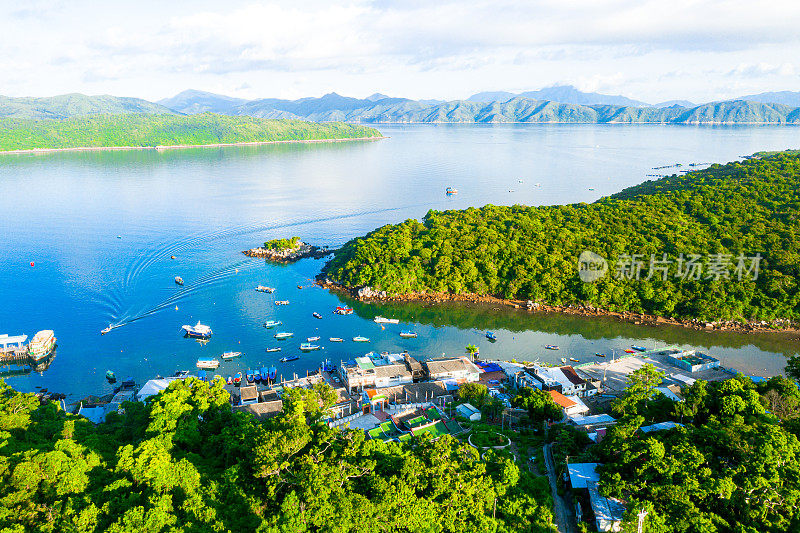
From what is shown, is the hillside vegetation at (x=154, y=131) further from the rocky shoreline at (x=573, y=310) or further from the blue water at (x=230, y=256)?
the rocky shoreline at (x=573, y=310)

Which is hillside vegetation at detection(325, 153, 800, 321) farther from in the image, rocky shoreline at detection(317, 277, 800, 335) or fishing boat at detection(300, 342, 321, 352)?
fishing boat at detection(300, 342, 321, 352)

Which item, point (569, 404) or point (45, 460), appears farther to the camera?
point (569, 404)

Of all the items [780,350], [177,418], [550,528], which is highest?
[177,418]

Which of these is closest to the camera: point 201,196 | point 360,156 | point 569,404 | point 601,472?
point 601,472

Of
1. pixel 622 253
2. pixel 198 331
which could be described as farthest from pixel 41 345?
pixel 622 253

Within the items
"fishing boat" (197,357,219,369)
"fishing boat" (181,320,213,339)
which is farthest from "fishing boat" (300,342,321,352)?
"fishing boat" (181,320,213,339)

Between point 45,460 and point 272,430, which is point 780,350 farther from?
point 45,460

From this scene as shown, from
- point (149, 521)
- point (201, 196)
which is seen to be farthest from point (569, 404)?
point (201, 196)
